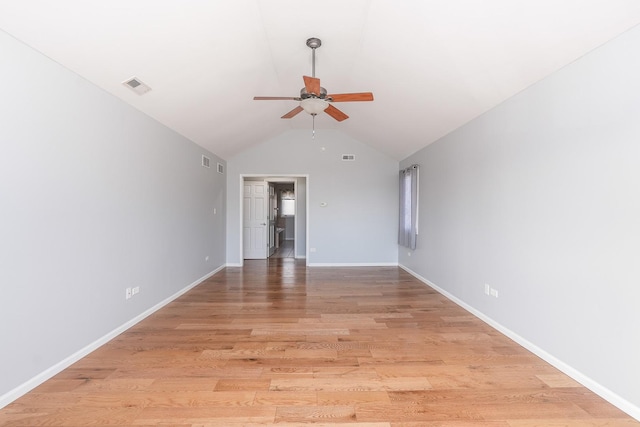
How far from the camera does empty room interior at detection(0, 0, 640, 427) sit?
1792 millimetres

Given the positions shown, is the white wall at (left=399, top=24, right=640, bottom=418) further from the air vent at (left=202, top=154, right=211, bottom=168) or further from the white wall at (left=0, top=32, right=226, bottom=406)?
the air vent at (left=202, top=154, right=211, bottom=168)

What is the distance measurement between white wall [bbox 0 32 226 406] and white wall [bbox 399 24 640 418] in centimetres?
389

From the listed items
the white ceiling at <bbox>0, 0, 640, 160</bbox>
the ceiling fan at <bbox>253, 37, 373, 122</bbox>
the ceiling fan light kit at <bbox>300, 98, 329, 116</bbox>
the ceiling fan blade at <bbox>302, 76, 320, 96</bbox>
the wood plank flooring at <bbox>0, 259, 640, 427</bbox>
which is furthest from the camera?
the ceiling fan light kit at <bbox>300, 98, 329, 116</bbox>

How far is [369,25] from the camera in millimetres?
2691

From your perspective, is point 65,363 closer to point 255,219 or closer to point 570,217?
point 570,217

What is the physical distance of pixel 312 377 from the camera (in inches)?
83.4

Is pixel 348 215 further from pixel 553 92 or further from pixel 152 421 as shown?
pixel 152 421

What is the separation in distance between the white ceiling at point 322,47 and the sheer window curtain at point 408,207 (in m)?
1.29

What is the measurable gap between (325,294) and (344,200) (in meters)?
2.67

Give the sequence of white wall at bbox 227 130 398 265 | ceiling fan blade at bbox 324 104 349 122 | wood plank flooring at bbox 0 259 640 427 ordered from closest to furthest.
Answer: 1. wood plank flooring at bbox 0 259 640 427
2. ceiling fan blade at bbox 324 104 349 122
3. white wall at bbox 227 130 398 265

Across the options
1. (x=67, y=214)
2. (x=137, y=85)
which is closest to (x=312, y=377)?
(x=67, y=214)

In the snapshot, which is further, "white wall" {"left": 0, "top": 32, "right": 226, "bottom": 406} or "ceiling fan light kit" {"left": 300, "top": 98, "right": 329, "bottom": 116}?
"ceiling fan light kit" {"left": 300, "top": 98, "right": 329, "bottom": 116}

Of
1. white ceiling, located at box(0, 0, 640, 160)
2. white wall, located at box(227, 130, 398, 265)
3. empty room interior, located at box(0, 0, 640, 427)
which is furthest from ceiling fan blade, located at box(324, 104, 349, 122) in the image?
white wall, located at box(227, 130, 398, 265)

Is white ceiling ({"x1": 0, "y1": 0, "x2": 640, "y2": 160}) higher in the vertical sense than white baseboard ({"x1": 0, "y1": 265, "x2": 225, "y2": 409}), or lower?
higher
